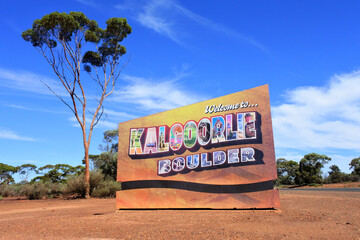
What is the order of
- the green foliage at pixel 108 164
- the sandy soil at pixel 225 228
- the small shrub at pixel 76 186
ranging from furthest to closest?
1. the green foliage at pixel 108 164
2. the small shrub at pixel 76 186
3. the sandy soil at pixel 225 228

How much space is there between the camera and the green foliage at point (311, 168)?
42269 mm

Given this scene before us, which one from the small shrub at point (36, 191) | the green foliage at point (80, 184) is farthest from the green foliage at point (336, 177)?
the small shrub at point (36, 191)

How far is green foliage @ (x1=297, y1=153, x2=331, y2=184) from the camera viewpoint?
42.3m

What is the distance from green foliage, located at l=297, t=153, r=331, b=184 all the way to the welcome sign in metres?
36.4

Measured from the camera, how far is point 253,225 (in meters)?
8.27

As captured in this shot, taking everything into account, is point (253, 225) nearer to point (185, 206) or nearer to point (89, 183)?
point (185, 206)

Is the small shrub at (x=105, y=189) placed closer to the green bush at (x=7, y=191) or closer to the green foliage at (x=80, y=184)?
the green foliage at (x=80, y=184)

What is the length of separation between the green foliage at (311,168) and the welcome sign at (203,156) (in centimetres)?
3644

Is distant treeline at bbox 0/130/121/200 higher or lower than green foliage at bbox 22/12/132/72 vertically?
lower

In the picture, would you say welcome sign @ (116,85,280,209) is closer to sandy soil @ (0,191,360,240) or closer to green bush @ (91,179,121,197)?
sandy soil @ (0,191,360,240)

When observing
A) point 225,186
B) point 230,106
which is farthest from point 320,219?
point 230,106

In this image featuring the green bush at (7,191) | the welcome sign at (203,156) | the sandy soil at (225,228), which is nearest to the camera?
the sandy soil at (225,228)

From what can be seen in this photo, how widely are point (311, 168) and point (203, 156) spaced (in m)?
37.1

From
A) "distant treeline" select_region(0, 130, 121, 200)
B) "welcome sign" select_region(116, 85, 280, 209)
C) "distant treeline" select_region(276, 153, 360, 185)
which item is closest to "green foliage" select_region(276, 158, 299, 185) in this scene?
"distant treeline" select_region(276, 153, 360, 185)
